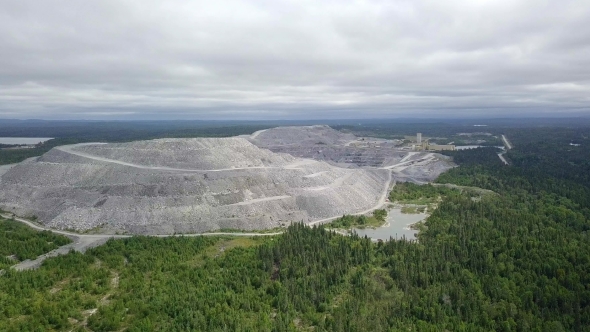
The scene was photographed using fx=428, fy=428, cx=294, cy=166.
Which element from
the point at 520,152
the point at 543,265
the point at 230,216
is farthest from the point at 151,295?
the point at 520,152

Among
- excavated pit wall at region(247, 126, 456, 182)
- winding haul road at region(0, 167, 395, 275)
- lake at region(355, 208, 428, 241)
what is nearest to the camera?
winding haul road at region(0, 167, 395, 275)

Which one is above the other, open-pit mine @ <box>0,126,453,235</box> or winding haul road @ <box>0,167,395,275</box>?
open-pit mine @ <box>0,126,453,235</box>

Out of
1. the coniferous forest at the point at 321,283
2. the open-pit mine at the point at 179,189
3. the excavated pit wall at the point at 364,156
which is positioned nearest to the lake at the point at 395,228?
the coniferous forest at the point at 321,283

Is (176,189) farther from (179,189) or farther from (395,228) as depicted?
(395,228)

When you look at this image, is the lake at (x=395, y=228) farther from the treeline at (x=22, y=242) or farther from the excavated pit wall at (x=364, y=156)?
the treeline at (x=22, y=242)

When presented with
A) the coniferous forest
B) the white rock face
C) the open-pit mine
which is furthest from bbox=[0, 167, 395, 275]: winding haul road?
the coniferous forest

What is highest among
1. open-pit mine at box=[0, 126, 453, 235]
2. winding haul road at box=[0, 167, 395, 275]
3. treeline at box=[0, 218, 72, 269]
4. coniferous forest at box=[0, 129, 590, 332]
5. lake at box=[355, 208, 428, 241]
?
open-pit mine at box=[0, 126, 453, 235]

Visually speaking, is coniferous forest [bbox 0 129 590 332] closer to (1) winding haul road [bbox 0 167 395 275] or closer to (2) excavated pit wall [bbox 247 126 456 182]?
(1) winding haul road [bbox 0 167 395 275]
